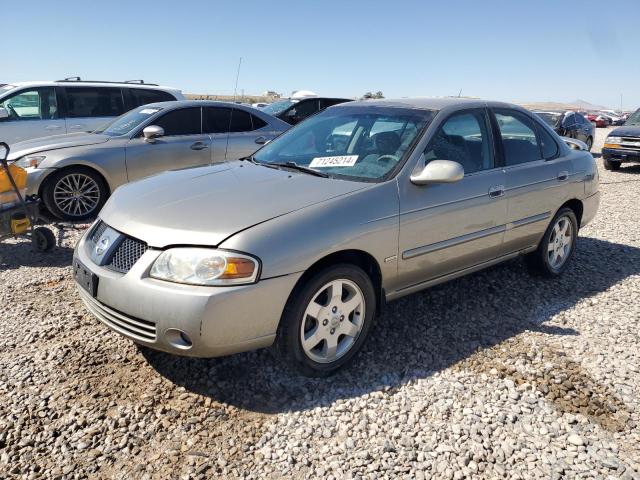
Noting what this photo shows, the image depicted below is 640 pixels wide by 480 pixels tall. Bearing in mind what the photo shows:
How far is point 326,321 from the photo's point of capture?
10.2 feet

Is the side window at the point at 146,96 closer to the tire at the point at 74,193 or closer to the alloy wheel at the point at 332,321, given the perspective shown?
the tire at the point at 74,193

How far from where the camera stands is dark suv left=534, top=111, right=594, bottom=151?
14.9 metres

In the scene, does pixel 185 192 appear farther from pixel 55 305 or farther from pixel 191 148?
pixel 191 148

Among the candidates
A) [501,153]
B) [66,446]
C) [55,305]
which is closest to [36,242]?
[55,305]

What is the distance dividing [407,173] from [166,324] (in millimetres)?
1772

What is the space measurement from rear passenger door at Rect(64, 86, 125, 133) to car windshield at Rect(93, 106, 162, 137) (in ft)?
6.62

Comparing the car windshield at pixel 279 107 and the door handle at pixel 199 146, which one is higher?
the car windshield at pixel 279 107

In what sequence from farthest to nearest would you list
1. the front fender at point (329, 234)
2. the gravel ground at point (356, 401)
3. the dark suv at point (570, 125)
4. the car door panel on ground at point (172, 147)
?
1. the dark suv at point (570, 125)
2. the car door panel on ground at point (172, 147)
3. the front fender at point (329, 234)
4. the gravel ground at point (356, 401)

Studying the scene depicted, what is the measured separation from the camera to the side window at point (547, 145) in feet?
15.4

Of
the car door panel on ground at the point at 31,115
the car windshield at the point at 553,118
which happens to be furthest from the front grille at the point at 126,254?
the car windshield at the point at 553,118

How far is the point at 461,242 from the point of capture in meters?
3.82

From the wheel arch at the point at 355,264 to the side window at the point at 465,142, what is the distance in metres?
0.87

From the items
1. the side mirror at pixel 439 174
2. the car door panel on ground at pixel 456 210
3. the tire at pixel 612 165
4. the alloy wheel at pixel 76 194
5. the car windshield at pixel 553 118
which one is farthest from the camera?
the car windshield at pixel 553 118

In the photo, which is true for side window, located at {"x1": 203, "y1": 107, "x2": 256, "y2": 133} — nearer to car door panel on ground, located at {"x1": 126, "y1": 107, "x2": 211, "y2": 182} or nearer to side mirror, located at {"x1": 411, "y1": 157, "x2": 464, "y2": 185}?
car door panel on ground, located at {"x1": 126, "y1": 107, "x2": 211, "y2": 182}
